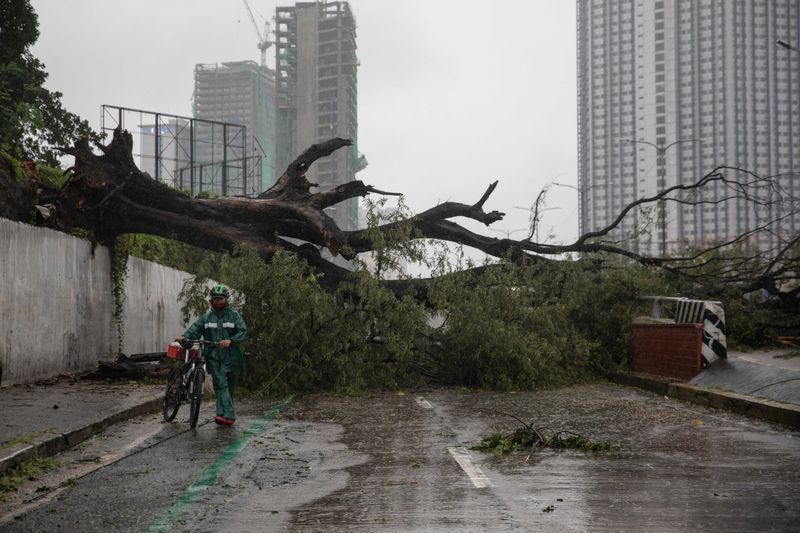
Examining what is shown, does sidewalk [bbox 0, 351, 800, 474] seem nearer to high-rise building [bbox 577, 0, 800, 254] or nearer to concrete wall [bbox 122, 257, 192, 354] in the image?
concrete wall [bbox 122, 257, 192, 354]

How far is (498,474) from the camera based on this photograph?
7.68 m

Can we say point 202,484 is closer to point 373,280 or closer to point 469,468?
point 469,468

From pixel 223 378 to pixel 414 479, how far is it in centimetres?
495

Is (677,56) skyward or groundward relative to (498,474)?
skyward

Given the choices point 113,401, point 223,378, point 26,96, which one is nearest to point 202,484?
point 223,378

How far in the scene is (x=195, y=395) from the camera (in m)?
11.5

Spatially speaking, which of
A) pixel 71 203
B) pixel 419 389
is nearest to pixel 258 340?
pixel 419 389

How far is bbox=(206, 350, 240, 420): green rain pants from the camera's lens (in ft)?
37.5

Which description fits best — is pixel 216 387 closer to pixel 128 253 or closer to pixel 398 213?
pixel 398 213

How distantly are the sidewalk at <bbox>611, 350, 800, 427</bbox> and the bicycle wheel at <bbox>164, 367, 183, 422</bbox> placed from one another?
816 centimetres

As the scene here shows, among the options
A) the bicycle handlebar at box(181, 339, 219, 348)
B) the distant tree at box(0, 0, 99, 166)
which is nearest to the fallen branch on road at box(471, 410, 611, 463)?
the bicycle handlebar at box(181, 339, 219, 348)

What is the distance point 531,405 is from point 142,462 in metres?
7.54

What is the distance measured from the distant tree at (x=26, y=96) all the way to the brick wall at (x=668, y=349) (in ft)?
66.6

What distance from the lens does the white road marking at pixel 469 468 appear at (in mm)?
7194
